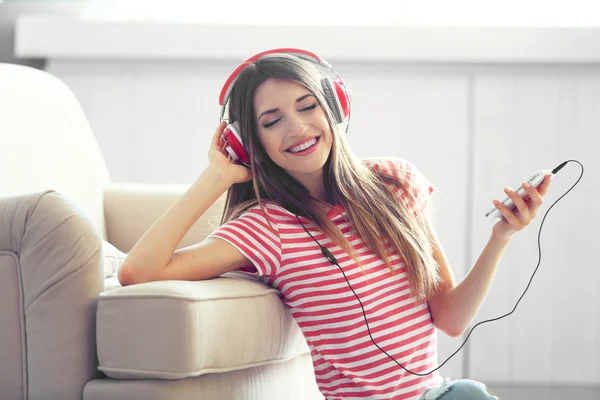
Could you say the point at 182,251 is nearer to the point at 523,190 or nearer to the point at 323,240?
the point at 323,240

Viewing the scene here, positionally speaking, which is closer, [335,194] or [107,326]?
[107,326]

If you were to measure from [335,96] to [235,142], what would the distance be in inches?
7.5

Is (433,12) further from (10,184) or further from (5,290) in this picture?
(5,290)

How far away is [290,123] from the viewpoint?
1284 millimetres

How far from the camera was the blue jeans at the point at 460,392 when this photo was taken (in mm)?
998

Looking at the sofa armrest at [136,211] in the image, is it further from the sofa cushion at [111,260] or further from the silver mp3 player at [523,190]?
the silver mp3 player at [523,190]

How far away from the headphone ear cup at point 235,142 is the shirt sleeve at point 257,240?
0.12 meters

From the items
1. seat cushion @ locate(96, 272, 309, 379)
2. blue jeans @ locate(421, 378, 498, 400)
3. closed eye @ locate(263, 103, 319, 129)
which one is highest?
closed eye @ locate(263, 103, 319, 129)

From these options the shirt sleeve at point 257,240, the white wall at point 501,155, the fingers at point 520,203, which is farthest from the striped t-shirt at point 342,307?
the white wall at point 501,155

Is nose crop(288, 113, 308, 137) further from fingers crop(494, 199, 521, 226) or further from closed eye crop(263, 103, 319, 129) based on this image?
fingers crop(494, 199, 521, 226)

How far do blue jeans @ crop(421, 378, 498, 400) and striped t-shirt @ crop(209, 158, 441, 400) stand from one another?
0.18 metres

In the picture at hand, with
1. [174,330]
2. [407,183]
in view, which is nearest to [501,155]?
[407,183]

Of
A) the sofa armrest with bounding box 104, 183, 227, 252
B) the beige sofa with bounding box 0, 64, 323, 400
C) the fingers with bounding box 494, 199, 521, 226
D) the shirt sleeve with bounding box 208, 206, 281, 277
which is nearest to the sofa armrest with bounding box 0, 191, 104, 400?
the beige sofa with bounding box 0, 64, 323, 400

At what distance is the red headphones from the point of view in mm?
1310
